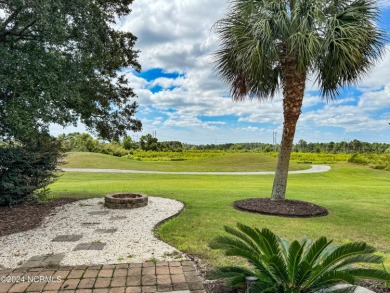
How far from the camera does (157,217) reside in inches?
245

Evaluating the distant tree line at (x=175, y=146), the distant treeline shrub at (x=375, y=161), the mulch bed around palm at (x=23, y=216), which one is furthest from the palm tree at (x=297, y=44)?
the distant tree line at (x=175, y=146)

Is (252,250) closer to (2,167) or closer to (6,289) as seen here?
(6,289)

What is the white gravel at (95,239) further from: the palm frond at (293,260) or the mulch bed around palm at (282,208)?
the mulch bed around palm at (282,208)

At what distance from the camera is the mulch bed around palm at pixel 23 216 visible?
17.7ft

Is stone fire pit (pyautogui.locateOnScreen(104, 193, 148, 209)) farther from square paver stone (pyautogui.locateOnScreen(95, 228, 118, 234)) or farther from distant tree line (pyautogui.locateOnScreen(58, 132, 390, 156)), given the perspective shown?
distant tree line (pyautogui.locateOnScreen(58, 132, 390, 156))

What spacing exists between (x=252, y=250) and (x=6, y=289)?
2559mm

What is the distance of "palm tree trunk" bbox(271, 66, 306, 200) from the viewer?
7.31 metres

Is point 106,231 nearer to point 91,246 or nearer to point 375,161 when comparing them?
point 91,246

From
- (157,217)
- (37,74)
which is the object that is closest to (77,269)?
(157,217)

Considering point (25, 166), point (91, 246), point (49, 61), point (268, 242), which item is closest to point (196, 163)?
point (25, 166)

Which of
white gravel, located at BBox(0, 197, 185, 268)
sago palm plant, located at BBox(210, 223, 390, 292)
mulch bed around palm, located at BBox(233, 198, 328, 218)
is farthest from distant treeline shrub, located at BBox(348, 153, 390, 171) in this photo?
sago palm plant, located at BBox(210, 223, 390, 292)

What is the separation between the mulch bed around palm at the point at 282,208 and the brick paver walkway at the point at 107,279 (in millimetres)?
3697

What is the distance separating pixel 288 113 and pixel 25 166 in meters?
6.85

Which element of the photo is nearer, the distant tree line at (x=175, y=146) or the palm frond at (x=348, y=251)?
the palm frond at (x=348, y=251)
